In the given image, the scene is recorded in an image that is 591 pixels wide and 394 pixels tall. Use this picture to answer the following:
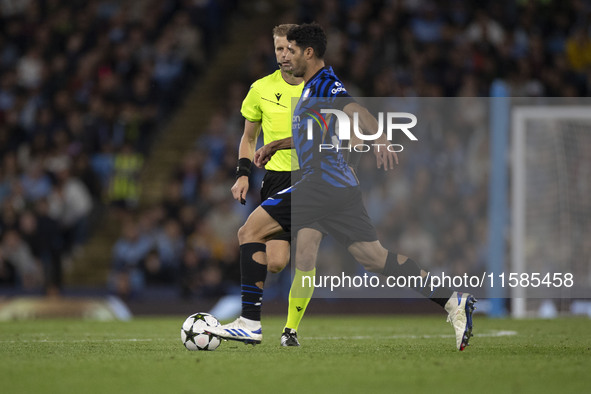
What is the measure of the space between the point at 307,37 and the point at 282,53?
0.22m

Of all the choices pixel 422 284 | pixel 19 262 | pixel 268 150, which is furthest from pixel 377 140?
pixel 19 262

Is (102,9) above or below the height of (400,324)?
above

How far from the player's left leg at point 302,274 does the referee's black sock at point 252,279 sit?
26cm

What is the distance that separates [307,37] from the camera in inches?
285

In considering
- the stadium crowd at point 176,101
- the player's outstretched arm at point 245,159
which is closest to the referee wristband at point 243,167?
the player's outstretched arm at point 245,159

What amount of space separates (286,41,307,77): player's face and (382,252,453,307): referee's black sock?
1469 millimetres

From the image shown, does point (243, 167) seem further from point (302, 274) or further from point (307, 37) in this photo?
point (307, 37)

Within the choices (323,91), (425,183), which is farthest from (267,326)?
(323,91)

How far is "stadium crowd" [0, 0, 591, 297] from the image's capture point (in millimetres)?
12492

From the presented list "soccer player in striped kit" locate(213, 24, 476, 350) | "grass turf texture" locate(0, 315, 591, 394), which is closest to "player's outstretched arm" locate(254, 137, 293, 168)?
"soccer player in striped kit" locate(213, 24, 476, 350)

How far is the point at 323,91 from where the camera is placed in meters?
7.06

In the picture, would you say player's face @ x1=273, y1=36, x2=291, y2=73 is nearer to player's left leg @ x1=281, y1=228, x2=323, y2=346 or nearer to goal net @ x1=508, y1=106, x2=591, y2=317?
player's left leg @ x1=281, y1=228, x2=323, y2=346

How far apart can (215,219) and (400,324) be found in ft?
15.0

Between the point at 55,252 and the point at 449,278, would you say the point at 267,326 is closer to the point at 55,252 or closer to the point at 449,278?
the point at 449,278
